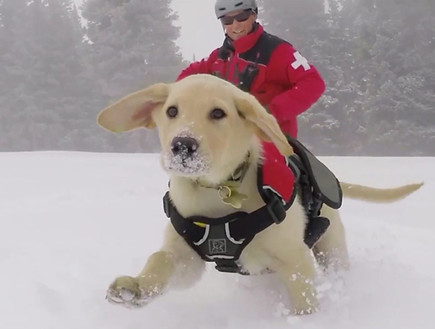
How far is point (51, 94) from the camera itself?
113ft

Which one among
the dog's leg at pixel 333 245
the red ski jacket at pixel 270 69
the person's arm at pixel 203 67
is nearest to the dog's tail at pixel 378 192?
the dog's leg at pixel 333 245

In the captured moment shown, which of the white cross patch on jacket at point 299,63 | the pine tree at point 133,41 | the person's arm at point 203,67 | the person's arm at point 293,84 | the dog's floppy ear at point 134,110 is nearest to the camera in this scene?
the dog's floppy ear at point 134,110

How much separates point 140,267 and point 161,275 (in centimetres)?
136

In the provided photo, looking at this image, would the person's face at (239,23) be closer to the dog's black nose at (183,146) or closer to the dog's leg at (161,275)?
the dog's leg at (161,275)

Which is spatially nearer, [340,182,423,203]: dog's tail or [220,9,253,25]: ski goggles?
[340,182,423,203]: dog's tail

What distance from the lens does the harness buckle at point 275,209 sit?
285 cm

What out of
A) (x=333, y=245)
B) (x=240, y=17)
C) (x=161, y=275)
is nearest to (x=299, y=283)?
(x=161, y=275)

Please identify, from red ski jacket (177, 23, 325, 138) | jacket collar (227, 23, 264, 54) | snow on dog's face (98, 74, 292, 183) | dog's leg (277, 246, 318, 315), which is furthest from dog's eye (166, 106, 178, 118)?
jacket collar (227, 23, 264, 54)

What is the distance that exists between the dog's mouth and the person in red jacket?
4.13 ft

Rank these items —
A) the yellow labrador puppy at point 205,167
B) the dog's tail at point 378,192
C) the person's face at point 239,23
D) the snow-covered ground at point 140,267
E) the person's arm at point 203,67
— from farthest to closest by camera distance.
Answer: the person's arm at point 203,67 < the person's face at point 239,23 < the dog's tail at point 378,192 < the snow-covered ground at point 140,267 < the yellow labrador puppy at point 205,167

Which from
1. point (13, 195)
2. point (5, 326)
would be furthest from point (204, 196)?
point (13, 195)

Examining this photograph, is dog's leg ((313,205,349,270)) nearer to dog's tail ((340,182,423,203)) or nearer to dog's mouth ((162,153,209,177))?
dog's tail ((340,182,423,203))

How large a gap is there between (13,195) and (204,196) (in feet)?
20.0

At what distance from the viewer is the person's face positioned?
168 inches
